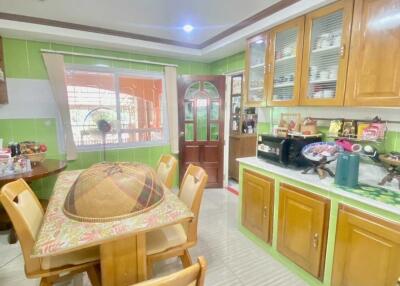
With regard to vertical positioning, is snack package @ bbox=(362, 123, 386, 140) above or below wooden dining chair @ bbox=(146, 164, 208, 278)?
above

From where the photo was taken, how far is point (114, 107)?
347 cm

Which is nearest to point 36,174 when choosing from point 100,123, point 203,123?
point 100,123

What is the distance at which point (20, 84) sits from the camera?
113 inches

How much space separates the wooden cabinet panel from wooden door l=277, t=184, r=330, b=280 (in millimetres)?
2148

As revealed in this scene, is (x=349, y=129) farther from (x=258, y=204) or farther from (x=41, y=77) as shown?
(x=41, y=77)

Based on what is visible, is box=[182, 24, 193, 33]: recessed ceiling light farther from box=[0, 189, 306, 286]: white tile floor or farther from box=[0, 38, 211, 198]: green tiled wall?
box=[0, 189, 306, 286]: white tile floor

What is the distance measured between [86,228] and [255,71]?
2.39m

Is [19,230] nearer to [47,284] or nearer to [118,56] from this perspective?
[47,284]

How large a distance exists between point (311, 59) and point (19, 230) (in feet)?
8.27

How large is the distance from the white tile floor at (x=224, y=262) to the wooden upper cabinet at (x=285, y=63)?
154 cm

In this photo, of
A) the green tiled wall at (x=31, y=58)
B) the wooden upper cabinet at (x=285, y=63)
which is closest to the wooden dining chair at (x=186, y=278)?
the wooden upper cabinet at (x=285, y=63)

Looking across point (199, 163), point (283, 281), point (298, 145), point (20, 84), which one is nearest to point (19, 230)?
point (283, 281)

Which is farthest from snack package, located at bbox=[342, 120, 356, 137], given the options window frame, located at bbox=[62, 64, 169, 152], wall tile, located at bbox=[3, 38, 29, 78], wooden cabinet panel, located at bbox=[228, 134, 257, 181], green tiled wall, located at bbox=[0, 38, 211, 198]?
wall tile, located at bbox=[3, 38, 29, 78]

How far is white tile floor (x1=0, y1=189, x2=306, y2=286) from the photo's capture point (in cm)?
186
